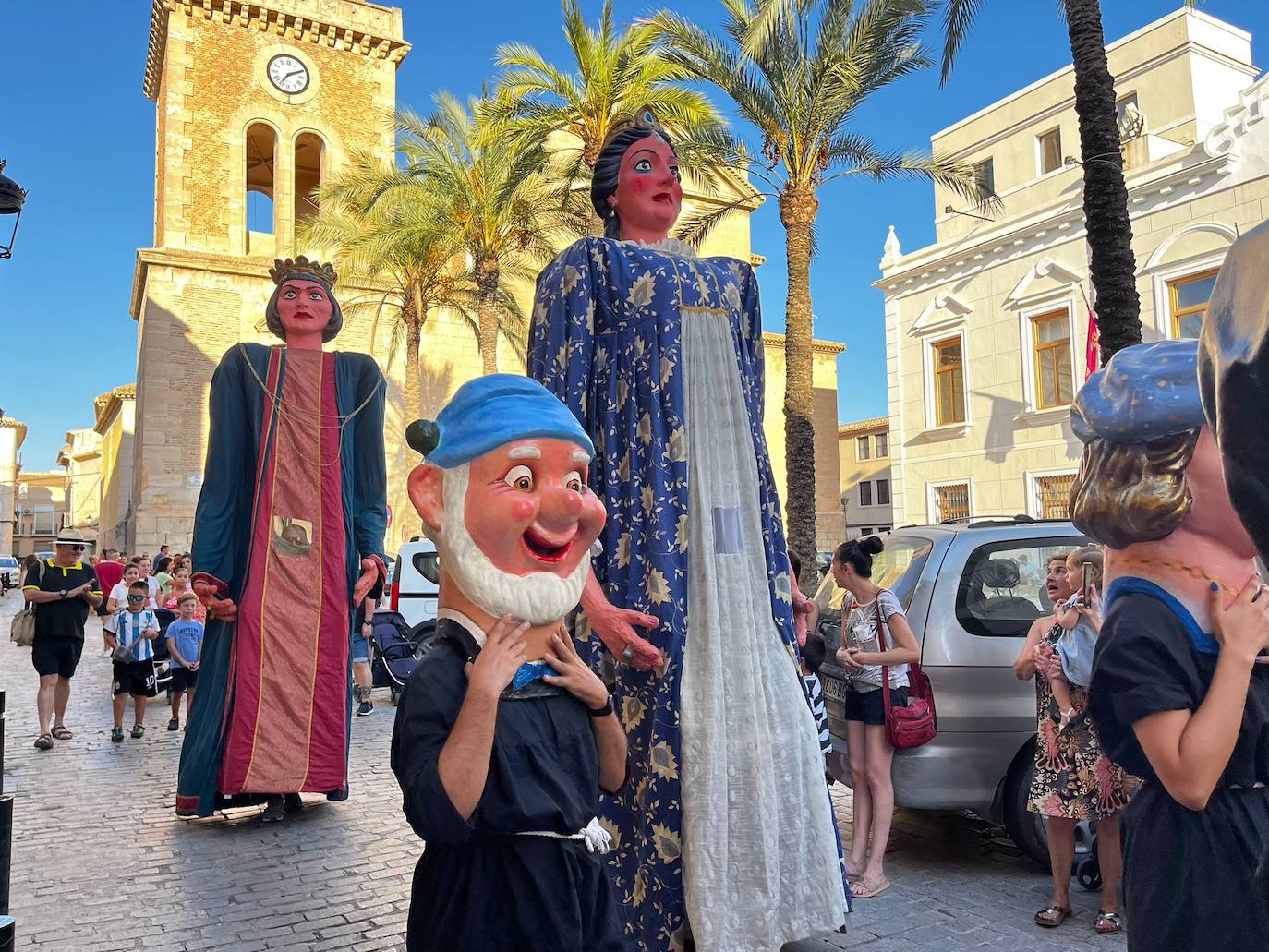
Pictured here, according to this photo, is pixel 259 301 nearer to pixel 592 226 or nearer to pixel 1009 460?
pixel 592 226

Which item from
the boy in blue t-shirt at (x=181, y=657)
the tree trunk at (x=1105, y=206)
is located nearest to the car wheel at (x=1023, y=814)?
the tree trunk at (x=1105, y=206)

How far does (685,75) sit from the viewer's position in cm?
1527

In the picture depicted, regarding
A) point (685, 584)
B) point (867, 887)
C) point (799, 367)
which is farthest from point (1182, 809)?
point (799, 367)

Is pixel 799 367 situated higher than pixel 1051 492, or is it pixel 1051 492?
pixel 799 367

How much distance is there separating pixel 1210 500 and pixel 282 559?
411 cm

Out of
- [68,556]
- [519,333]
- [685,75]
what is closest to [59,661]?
[68,556]

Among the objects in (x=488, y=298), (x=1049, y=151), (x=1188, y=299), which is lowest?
(x=1188, y=299)

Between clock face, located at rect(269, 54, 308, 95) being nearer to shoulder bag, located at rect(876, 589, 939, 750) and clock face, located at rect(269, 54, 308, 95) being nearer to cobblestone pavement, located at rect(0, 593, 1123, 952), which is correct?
cobblestone pavement, located at rect(0, 593, 1123, 952)

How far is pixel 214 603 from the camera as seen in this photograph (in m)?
4.57

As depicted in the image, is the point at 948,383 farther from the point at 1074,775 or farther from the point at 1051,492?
the point at 1074,775

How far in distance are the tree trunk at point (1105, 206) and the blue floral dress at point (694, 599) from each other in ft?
22.9

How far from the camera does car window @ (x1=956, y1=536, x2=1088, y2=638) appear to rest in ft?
15.2

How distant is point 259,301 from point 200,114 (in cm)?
545

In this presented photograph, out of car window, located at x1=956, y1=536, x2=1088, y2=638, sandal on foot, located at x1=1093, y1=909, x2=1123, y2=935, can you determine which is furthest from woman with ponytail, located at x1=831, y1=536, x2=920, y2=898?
sandal on foot, located at x1=1093, y1=909, x2=1123, y2=935
